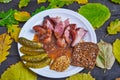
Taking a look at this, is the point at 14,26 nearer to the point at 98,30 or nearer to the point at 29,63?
the point at 29,63

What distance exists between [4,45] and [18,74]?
0.37 feet

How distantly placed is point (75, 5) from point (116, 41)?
0.62ft

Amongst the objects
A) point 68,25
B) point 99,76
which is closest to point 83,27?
point 68,25

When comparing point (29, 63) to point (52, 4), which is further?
point (52, 4)

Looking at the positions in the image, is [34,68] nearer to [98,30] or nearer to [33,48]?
[33,48]

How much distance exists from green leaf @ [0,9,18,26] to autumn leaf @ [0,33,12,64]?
43 millimetres

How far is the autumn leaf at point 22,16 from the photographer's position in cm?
111

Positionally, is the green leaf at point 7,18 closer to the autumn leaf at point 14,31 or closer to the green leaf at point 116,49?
the autumn leaf at point 14,31

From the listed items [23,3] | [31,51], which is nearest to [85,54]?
[31,51]

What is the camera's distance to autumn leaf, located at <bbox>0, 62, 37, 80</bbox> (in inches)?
40.8

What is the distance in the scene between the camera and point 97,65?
1.05 meters

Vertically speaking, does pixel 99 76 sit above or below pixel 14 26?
below

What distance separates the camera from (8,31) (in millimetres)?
1106

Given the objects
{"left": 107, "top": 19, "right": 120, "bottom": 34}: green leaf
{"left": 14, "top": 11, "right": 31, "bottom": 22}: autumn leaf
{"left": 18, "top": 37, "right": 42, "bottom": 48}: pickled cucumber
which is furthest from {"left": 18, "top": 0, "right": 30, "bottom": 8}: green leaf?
{"left": 107, "top": 19, "right": 120, "bottom": 34}: green leaf
